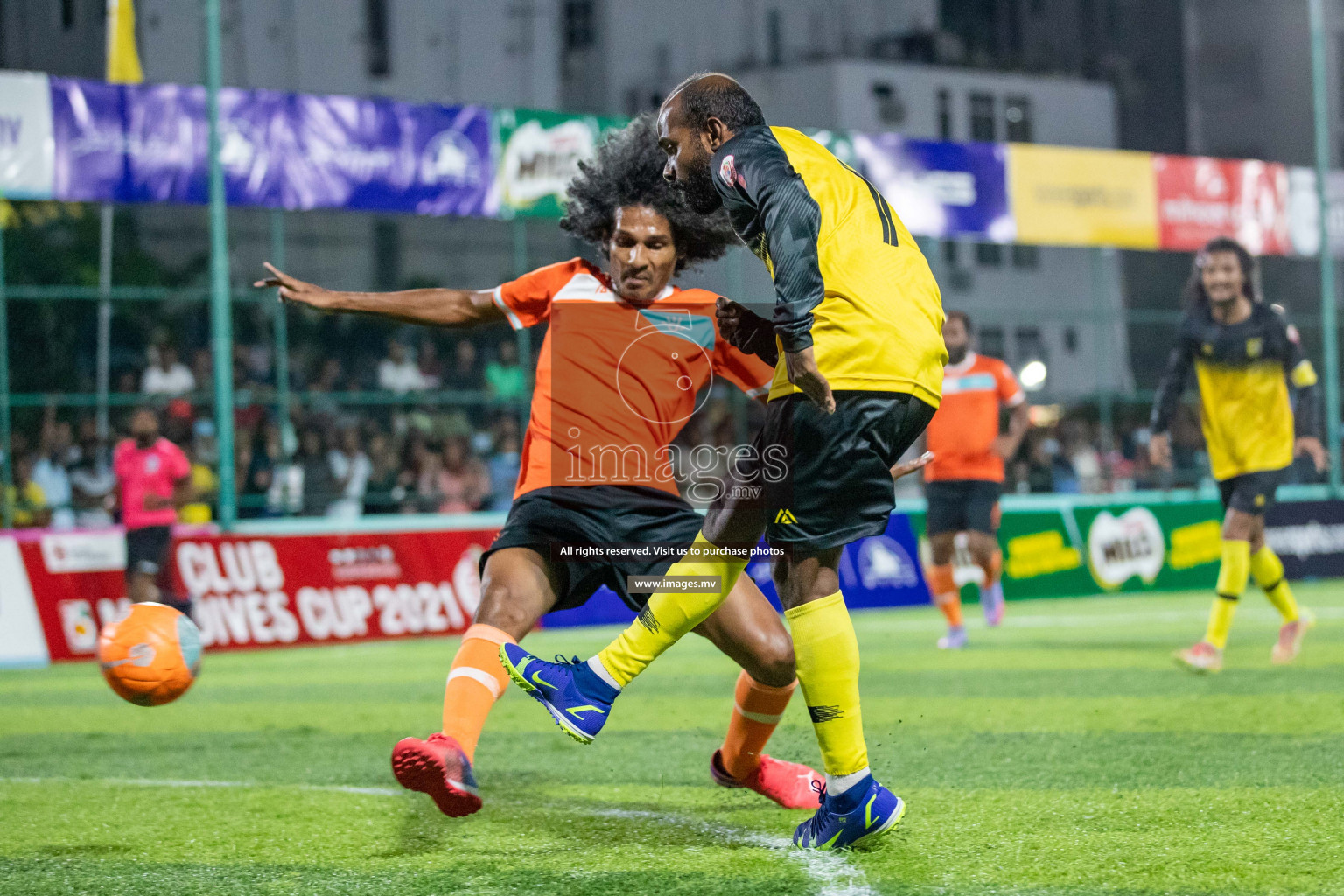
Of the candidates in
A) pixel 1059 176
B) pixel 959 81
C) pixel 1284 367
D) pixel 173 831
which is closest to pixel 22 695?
pixel 173 831

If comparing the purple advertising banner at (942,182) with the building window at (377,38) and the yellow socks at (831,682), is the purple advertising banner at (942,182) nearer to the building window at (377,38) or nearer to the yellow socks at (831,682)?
the yellow socks at (831,682)

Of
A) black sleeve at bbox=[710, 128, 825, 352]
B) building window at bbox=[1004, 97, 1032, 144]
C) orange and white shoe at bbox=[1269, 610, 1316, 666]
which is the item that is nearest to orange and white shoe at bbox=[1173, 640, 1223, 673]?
orange and white shoe at bbox=[1269, 610, 1316, 666]

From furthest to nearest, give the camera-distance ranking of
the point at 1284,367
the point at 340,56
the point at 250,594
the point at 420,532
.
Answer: the point at 340,56 → the point at 420,532 → the point at 250,594 → the point at 1284,367

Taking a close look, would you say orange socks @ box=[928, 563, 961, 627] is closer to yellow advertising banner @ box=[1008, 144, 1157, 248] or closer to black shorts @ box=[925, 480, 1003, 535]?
black shorts @ box=[925, 480, 1003, 535]

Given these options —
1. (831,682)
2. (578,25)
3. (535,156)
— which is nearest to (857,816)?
(831,682)

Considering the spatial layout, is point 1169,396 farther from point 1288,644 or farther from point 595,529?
point 595,529

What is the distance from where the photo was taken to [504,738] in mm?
7254

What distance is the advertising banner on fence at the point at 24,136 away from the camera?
14.0m

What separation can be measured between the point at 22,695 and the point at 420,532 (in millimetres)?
4307

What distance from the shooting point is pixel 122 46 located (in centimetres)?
1669

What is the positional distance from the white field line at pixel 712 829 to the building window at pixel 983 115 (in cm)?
4378

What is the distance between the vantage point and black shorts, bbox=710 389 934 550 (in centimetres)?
416

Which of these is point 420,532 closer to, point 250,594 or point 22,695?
point 250,594

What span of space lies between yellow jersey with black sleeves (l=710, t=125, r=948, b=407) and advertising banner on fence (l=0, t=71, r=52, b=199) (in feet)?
38.2
